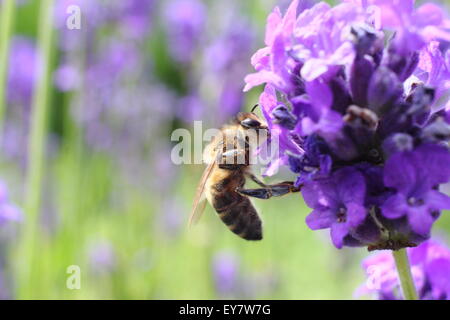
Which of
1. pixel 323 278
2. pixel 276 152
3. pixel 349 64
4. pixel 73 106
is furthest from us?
pixel 323 278

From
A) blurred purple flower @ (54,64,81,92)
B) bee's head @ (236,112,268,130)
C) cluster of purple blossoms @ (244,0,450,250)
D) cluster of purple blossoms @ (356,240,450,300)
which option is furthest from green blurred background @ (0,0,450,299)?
cluster of purple blossoms @ (244,0,450,250)

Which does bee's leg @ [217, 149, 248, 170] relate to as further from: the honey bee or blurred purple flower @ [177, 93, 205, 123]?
blurred purple flower @ [177, 93, 205, 123]

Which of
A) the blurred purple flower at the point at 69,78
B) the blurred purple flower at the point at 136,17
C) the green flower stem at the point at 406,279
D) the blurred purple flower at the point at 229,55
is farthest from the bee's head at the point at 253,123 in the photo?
the blurred purple flower at the point at 136,17

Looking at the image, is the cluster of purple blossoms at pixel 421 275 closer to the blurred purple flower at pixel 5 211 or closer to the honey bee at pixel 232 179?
the honey bee at pixel 232 179

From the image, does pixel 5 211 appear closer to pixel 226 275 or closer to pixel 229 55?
pixel 229 55

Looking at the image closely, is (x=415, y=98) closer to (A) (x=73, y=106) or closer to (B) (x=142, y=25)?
(A) (x=73, y=106)

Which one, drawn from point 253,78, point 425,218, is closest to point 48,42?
point 253,78
